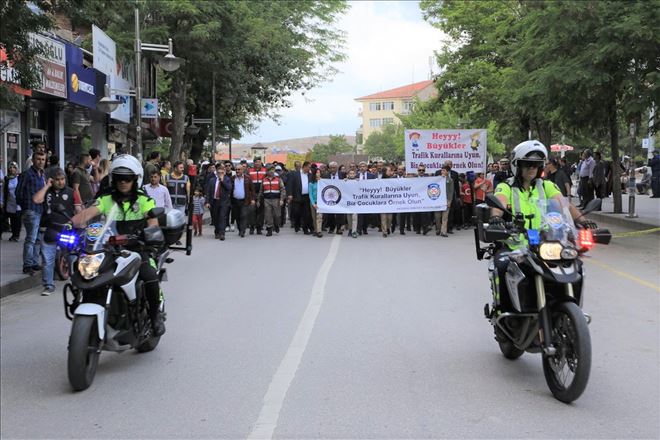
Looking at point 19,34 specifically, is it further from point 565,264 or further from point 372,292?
point 565,264

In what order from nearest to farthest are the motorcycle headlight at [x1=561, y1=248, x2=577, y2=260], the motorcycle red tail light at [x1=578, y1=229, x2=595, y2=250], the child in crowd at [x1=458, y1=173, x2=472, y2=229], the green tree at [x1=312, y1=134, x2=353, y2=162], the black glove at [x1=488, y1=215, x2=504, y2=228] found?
the motorcycle headlight at [x1=561, y1=248, x2=577, y2=260]
the motorcycle red tail light at [x1=578, y1=229, x2=595, y2=250]
the black glove at [x1=488, y1=215, x2=504, y2=228]
the child in crowd at [x1=458, y1=173, x2=472, y2=229]
the green tree at [x1=312, y1=134, x2=353, y2=162]

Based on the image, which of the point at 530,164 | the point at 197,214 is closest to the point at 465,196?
the point at 197,214

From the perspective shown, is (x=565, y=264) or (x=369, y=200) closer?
(x=565, y=264)

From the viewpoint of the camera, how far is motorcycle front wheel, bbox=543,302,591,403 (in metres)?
4.95

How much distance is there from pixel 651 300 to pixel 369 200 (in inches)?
414

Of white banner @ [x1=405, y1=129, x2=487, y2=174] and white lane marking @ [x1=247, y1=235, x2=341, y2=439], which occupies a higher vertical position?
white banner @ [x1=405, y1=129, x2=487, y2=174]

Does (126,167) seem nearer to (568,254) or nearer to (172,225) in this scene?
(172,225)

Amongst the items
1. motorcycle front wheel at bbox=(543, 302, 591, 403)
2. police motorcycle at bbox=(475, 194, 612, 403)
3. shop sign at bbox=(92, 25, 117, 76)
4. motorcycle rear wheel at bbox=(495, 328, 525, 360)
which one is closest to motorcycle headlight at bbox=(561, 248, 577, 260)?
police motorcycle at bbox=(475, 194, 612, 403)

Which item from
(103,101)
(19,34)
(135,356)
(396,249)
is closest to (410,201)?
(396,249)

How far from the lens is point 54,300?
10.0 meters

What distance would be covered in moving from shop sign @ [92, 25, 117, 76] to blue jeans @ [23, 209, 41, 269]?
9744mm

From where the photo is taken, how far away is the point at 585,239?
535 cm

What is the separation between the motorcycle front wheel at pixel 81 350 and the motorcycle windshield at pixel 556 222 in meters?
3.40

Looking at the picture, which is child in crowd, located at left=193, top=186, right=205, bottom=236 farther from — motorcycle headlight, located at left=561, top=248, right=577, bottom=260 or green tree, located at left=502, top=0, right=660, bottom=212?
motorcycle headlight, located at left=561, top=248, right=577, bottom=260
